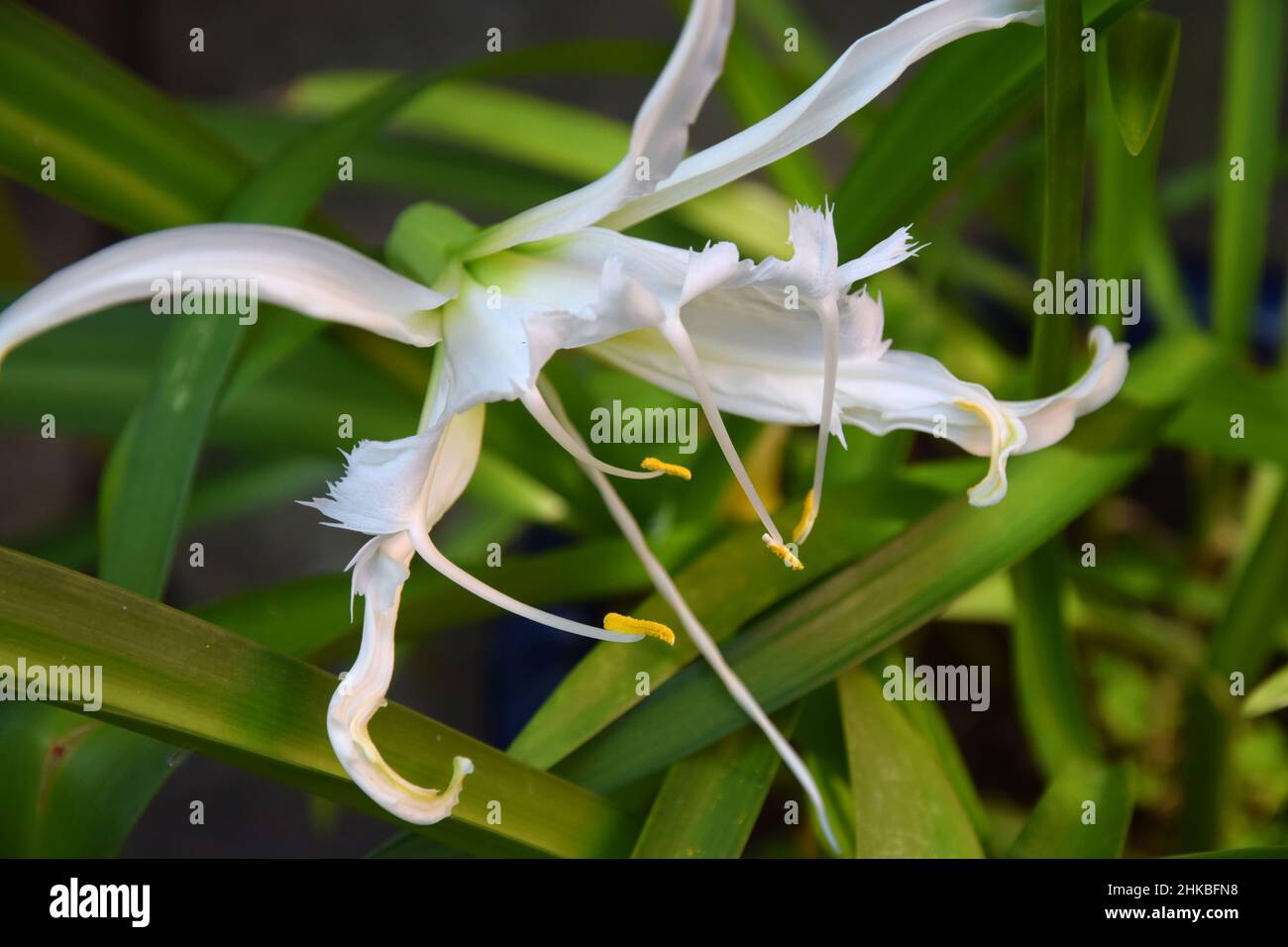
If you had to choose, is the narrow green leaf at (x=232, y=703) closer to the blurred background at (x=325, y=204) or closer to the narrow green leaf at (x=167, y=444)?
the narrow green leaf at (x=167, y=444)

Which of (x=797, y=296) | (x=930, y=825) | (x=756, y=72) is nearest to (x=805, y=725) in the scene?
(x=930, y=825)

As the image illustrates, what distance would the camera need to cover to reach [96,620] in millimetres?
280

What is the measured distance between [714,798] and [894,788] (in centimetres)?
7

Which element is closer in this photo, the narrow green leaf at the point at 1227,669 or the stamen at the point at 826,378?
the stamen at the point at 826,378

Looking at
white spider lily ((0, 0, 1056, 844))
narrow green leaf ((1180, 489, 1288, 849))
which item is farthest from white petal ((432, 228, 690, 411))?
narrow green leaf ((1180, 489, 1288, 849))

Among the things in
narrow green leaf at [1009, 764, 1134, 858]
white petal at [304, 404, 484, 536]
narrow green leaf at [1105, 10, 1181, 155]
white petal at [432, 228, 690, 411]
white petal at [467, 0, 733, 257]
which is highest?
narrow green leaf at [1105, 10, 1181, 155]

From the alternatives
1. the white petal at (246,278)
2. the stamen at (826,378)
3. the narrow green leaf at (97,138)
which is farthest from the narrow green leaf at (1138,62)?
→ the narrow green leaf at (97,138)

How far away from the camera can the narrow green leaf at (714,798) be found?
35 cm

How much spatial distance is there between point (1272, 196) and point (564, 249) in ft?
3.39

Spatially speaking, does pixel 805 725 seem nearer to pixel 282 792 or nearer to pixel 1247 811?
pixel 1247 811

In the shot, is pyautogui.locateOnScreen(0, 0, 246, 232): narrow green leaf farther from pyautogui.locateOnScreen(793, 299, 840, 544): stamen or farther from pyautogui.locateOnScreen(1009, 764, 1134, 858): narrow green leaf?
pyautogui.locateOnScreen(1009, 764, 1134, 858): narrow green leaf

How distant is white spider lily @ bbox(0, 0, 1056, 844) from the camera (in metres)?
0.27

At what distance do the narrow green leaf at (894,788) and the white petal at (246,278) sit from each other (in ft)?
0.68

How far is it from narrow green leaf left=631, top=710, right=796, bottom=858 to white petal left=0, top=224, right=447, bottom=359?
179 millimetres
